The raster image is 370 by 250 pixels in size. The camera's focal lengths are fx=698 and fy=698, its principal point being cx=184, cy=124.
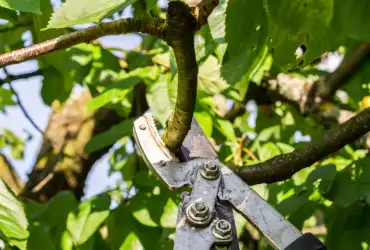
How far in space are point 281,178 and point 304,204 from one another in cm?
30

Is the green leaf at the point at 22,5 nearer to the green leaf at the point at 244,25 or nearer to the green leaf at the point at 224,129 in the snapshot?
the green leaf at the point at 244,25

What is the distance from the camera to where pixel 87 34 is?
749mm

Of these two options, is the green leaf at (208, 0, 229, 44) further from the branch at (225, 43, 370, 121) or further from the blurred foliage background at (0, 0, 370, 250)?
the branch at (225, 43, 370, 121)

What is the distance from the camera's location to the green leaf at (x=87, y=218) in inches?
50.3

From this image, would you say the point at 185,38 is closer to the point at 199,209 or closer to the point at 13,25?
the point at 199,209

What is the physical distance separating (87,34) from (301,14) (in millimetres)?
303

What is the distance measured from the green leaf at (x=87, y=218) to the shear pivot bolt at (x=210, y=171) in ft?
1.62

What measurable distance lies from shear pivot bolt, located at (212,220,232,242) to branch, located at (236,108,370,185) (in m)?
0.15

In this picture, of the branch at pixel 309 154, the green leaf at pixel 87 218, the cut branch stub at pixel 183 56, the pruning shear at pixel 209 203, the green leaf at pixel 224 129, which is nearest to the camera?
the cut branch stub at pixel 183 56

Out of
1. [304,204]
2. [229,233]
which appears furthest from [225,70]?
[304,204]

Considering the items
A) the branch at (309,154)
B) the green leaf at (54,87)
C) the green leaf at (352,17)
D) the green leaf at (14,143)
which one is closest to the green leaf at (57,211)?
the green leaf at (54,87)

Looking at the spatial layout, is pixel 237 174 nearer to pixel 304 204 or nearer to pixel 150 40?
pixel 304 204

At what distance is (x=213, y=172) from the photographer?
84 centimetres

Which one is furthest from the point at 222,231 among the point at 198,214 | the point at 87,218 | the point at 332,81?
the point at 332,81
